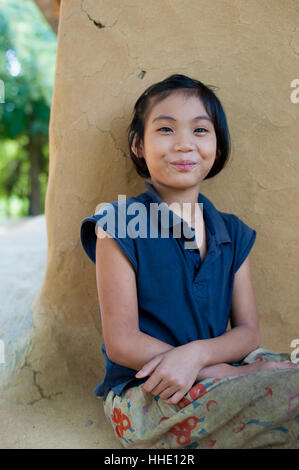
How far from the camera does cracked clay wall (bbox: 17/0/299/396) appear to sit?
5.36 ft

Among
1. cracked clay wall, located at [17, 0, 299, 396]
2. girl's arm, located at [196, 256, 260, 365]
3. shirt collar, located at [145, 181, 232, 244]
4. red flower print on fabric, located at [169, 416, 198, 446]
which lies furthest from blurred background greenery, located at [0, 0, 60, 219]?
red flower print on fabric, located at [169, 416, 198, 446]

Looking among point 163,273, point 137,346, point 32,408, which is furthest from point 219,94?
point 32,408

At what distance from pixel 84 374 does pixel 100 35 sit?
1.20 meters

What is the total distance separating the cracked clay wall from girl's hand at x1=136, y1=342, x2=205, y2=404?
0.57 metres

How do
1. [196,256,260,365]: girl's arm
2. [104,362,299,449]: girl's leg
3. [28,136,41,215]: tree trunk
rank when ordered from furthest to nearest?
1. [28,136,41,215]: tree trunk
2. [196,256,260,365]: girl's arm
3. [104,362,299,449]: girl's leg

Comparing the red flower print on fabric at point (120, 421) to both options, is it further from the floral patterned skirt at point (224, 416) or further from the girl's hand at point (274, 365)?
the girl's hand at point (274, 365)

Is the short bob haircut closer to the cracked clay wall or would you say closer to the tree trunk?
the cracked clay wall

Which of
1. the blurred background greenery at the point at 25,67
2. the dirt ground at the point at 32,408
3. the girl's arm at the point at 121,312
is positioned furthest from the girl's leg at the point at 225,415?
the blurred background greenery at the point at 25,67

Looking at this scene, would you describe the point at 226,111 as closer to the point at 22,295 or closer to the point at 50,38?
the point at 22,295

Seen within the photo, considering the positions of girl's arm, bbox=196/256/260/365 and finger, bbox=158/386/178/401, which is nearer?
finger, bbox=158/386/178/401

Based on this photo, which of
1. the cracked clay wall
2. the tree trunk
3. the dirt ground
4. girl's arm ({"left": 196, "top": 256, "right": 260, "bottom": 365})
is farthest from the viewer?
the tree trunk

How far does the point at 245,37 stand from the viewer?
1.64 meters

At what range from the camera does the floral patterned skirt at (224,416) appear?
1035 mm

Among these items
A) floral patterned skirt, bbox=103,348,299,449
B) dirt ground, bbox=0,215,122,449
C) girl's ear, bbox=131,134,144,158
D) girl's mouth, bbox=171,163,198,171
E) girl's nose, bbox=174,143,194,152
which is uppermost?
girl's ear, bbox=131,134,144,158
